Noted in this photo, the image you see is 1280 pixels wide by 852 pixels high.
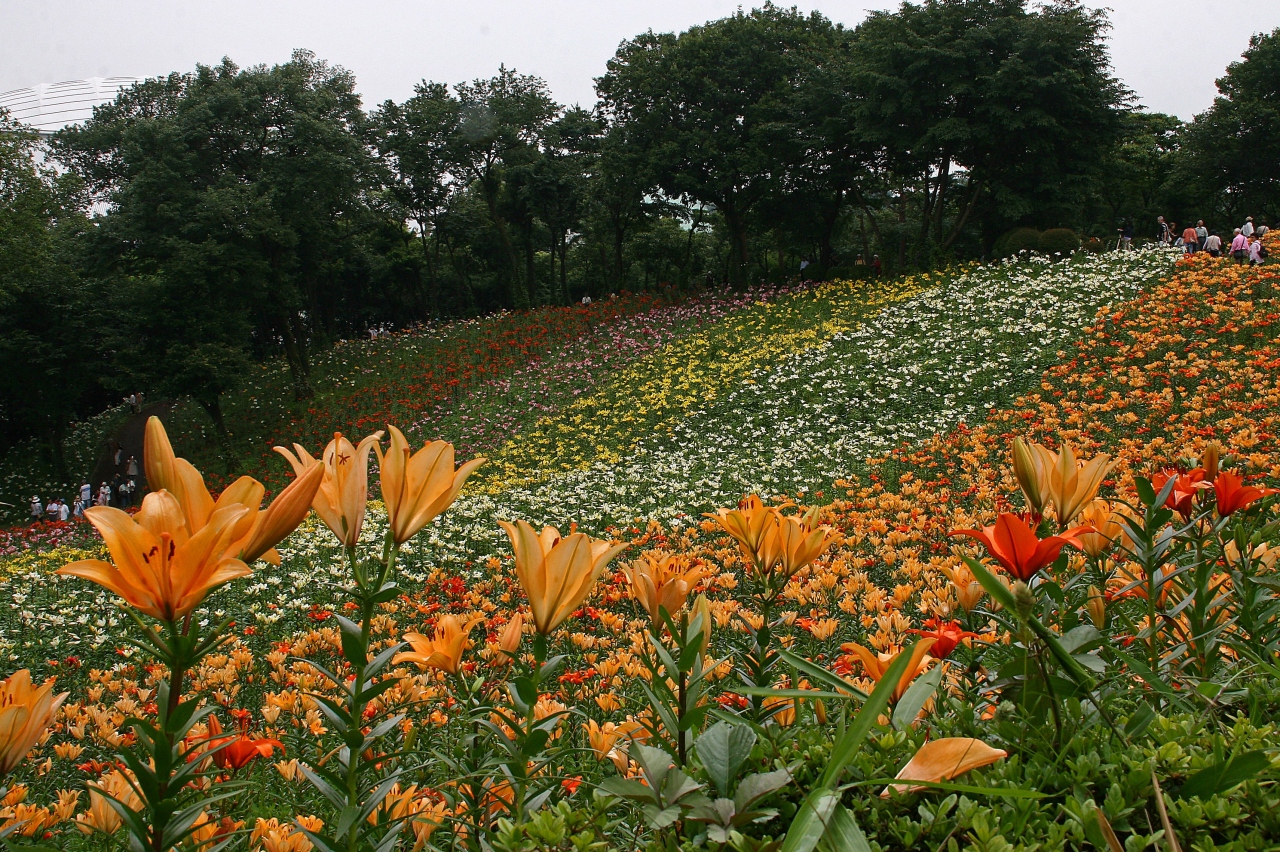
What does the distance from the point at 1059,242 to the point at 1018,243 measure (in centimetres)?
94

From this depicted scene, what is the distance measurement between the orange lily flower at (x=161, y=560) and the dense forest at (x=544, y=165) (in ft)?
50.5

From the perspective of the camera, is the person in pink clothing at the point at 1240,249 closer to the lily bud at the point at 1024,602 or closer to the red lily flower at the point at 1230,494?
the red lily flower at the point at 1230,494

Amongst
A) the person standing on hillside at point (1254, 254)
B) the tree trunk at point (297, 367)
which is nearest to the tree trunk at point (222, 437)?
the tree trunk at point (297, 367)

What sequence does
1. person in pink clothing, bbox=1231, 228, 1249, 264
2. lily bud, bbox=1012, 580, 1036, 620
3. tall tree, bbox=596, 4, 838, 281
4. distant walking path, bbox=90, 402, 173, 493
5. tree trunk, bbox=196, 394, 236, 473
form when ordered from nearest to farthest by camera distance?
lily bud, bbox=1012, 580, 1036, 620
person in pink clothing, bbox=1231, 228, 1249, 264
tree trunk, bbox=196, 394, 236, 473
distant walking path, bbox=90, 402, 173, 493
tall tree, bbox=596, 4, 838, 281

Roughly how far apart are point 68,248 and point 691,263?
22352mm

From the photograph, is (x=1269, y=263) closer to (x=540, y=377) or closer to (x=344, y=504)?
(x=540, y=377)

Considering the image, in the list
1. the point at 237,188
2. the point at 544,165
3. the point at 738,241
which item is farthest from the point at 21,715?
the point at 544,165

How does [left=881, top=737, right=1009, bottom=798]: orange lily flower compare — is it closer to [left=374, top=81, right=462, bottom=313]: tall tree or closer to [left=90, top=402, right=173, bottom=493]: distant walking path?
[left=90, top=402, right=173, bottom=493]: distant walking path

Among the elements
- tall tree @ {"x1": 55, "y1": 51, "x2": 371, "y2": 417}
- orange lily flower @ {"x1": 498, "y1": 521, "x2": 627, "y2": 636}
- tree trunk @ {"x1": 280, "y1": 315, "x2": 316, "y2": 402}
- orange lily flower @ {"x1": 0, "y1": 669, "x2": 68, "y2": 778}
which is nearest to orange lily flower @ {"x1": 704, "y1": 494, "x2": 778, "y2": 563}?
orange lily flower @ {"x1": 498, "y1": 521, "x2": 627, "y2": 636}

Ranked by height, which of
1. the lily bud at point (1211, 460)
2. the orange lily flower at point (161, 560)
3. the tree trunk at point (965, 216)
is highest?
the tree trunk at point (965, 216)

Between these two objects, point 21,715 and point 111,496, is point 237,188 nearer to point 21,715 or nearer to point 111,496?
point 111,496

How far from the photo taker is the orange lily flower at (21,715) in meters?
0.79

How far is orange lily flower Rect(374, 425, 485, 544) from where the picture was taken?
0.90m

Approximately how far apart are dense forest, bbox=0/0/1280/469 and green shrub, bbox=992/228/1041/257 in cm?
30
